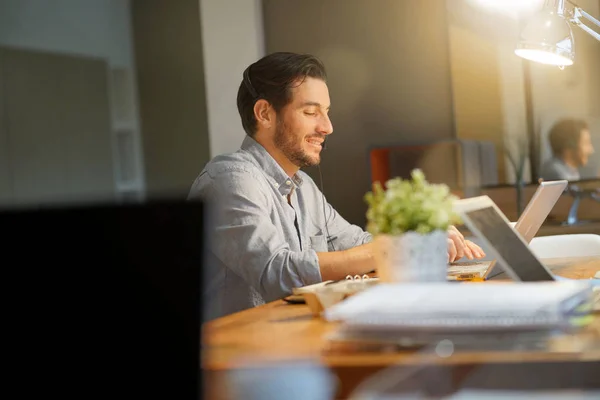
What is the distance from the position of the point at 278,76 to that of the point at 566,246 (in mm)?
1060

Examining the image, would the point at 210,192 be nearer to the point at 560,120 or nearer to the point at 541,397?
the point at 541,397

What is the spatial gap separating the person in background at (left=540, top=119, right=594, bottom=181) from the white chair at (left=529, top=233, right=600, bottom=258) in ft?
5.57

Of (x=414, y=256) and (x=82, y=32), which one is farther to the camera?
(x=82, y=32)

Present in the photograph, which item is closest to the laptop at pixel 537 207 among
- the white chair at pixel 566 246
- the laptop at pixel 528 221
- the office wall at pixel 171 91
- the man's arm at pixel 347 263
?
the laptop at pixel 528 221

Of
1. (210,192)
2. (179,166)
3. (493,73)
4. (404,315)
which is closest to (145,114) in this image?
(179,166)

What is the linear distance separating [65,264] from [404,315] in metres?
0.48

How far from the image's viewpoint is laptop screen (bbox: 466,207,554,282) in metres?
1.47

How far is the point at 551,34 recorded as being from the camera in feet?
7.35

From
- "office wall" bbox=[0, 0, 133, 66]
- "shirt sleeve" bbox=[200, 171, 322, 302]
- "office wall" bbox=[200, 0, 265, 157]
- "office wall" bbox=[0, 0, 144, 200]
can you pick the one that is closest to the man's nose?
"shirt sleeve" bbox=[200, 171, 322, 302]

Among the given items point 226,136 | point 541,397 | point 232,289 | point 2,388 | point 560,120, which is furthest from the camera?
point 226,136

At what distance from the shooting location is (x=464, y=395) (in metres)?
1.02

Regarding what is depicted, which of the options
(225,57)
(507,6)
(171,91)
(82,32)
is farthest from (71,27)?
(507,6)

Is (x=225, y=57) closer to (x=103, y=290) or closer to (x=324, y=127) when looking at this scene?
(x=324, y=127)

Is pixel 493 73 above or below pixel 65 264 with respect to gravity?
above
